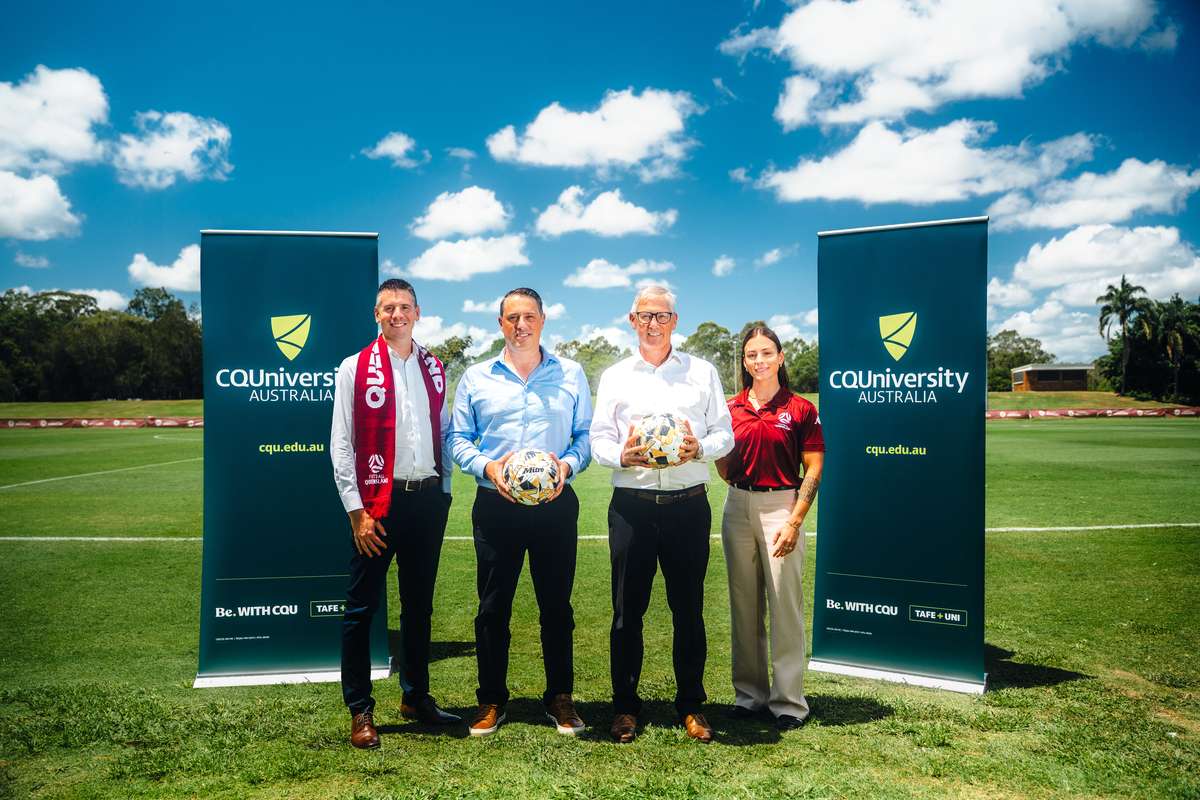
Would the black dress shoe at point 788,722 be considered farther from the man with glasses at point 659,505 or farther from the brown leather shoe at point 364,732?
the brown leather shoe at point 364,732

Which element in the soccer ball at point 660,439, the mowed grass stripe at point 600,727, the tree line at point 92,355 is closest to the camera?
the mowed grass stripe at point 600,727

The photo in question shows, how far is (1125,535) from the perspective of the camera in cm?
942

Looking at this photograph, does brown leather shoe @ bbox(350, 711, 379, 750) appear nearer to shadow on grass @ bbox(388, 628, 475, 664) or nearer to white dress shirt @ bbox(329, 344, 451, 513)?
white dress shirt @ bbox(329, 344, 451, 513)

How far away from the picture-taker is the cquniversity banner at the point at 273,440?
16.1 feet

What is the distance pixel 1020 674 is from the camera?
498 centimetres

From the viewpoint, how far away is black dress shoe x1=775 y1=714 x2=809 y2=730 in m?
4.11

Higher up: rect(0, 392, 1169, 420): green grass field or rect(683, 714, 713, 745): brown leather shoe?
rect(0, 392, 1169, 420): green grass field

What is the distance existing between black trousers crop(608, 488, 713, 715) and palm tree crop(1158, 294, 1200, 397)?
74.9 meters

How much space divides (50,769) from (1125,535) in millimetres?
11326

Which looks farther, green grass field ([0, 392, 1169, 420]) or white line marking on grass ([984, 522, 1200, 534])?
green grass field ([0, 392, 1169, 420])

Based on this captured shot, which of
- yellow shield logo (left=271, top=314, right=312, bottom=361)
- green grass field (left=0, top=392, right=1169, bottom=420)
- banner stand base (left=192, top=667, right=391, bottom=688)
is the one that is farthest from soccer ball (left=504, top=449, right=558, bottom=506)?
green grass field (left=0, top=392, right=1169, bottom=420)

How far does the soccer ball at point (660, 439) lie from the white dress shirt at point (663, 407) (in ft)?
0.77

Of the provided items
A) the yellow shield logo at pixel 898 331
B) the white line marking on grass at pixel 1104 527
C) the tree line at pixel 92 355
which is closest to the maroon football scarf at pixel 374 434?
the yellow shield logo at pixel 898 331

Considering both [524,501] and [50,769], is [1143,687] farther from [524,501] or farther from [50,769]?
[50,769]
